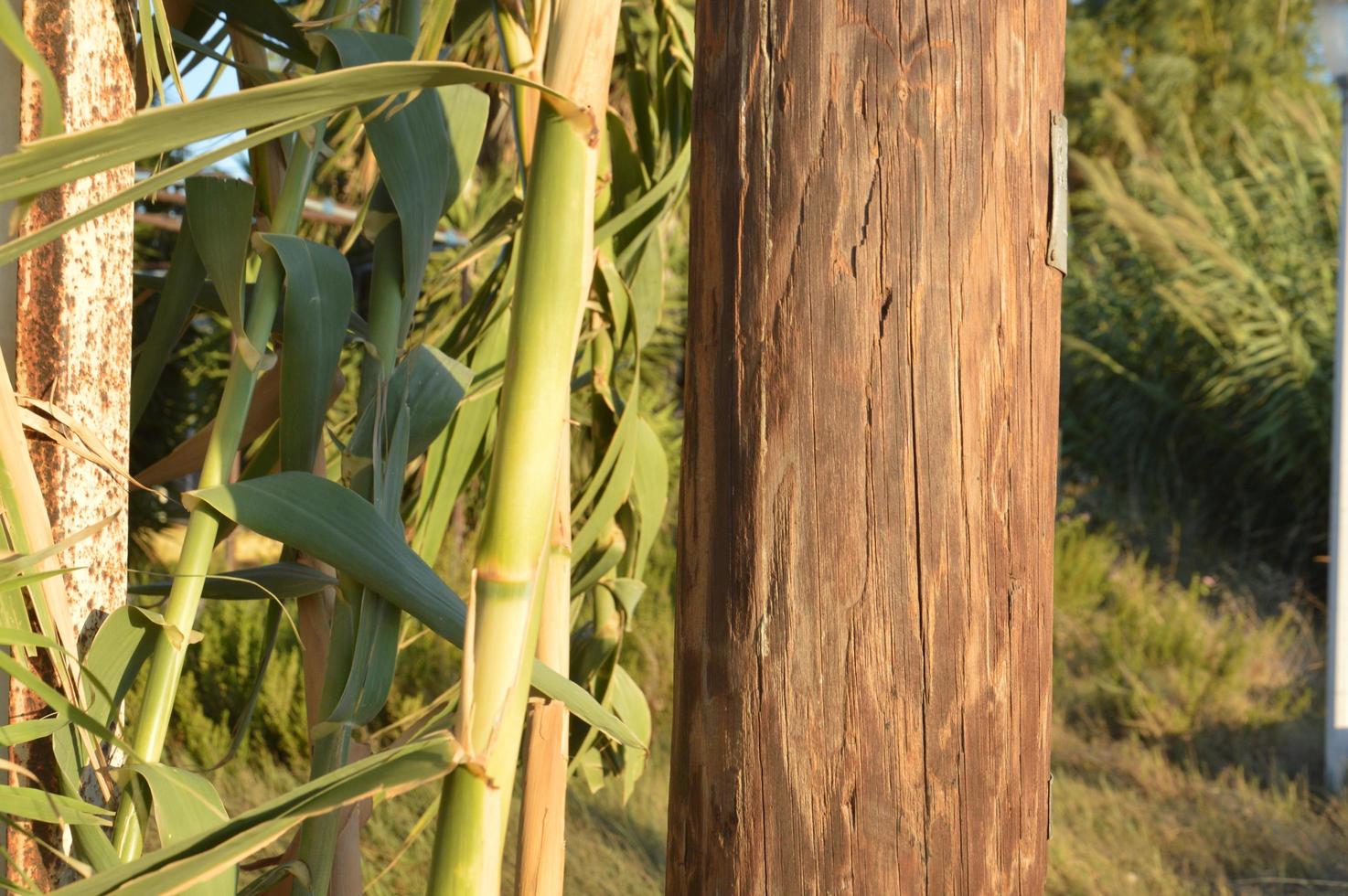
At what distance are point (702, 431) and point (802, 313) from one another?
4.4 inches

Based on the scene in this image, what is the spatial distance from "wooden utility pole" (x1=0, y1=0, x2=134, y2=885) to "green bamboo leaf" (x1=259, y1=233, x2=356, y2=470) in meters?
0.18

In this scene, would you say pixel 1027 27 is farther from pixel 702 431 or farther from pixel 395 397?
pixel 395 397

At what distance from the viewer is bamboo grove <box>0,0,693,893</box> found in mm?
385

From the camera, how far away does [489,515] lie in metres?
0.40

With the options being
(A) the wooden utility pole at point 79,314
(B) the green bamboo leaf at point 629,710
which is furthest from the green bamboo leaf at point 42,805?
(B) the green bamboo leaf at point 629,710

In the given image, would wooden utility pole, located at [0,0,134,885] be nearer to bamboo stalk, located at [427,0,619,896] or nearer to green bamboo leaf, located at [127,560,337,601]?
green bamboo leaf, located at [127,560,337,601]

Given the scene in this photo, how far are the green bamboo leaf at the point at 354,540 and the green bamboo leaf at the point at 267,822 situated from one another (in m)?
0.14

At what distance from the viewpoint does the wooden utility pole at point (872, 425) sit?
28.5 inches

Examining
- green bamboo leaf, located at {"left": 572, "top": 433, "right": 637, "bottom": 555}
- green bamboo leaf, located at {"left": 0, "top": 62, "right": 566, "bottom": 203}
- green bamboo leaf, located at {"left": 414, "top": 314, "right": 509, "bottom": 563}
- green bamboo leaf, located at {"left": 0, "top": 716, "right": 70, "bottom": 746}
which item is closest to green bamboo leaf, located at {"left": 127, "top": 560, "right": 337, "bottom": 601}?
green bamboo leaf, located at {"left": 0, "top": 716, "right": 70, "bottom": 746}

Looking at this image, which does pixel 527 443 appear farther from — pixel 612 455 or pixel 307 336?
pixel 612 455

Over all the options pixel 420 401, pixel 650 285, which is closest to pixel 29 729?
pixel 420 401

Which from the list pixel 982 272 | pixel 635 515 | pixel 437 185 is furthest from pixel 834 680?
pixel 635 515

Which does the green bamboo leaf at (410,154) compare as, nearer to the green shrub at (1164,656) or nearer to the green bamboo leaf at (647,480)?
the green bamboo leaf at (647,480)

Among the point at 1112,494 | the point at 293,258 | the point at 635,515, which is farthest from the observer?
the point at 1112,494
